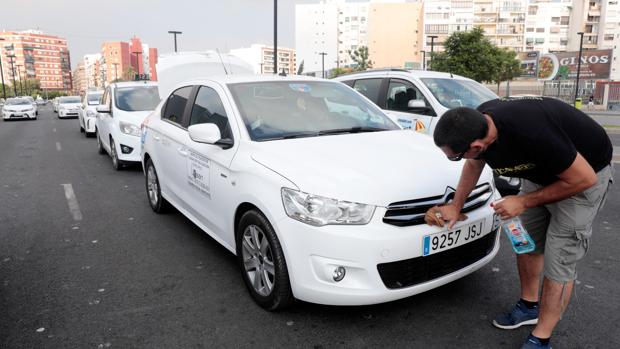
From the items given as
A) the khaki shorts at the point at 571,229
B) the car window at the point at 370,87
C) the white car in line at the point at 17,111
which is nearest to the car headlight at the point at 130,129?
the car window at the point at 370,87

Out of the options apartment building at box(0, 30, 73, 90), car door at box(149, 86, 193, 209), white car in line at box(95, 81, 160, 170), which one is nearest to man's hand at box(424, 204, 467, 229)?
car door at box(149, 86, 193, 209)

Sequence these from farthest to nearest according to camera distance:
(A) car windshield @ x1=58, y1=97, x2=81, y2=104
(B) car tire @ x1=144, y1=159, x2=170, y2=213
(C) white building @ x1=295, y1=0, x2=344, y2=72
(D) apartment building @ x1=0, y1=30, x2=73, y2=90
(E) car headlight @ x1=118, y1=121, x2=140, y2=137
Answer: (D) apartment building @ x1=0, y1=30, x2=73, y2=90
(C) white building @ x1=295, y1=0, x2=344, y2=72
(A) car windshield @ x1=58, y1=97, x2=81, y2=104
(E) car headlight @ x1=118, y1=121, x2=140, y2=137
(B) car tire @ x1=144, y1=159, x2=170, y2=213

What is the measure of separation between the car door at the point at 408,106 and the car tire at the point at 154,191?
10.7 ft

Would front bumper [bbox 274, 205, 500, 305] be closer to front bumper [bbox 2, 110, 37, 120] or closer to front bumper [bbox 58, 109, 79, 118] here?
front bumper [bbox 58, 109, 79, 118]

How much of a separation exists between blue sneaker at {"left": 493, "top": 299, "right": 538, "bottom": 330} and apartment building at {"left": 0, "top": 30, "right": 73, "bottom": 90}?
192184mm

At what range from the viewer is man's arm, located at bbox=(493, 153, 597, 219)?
2342 mm

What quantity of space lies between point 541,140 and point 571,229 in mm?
598

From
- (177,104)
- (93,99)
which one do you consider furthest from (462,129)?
(93,99)

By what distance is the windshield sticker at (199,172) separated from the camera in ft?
12.8

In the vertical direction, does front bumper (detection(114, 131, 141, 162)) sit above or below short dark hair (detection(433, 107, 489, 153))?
below

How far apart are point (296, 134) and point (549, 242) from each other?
194 centimetres

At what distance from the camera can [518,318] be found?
3047 mm

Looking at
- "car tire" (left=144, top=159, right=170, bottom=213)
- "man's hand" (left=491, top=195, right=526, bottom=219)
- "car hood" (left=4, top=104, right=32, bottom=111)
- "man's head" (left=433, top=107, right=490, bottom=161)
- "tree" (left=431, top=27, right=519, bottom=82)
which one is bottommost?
"car tire" (left=144, top=159, right=170, bottom=213)

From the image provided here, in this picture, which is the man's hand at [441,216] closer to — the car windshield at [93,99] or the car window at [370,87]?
the car window at [370,87]
